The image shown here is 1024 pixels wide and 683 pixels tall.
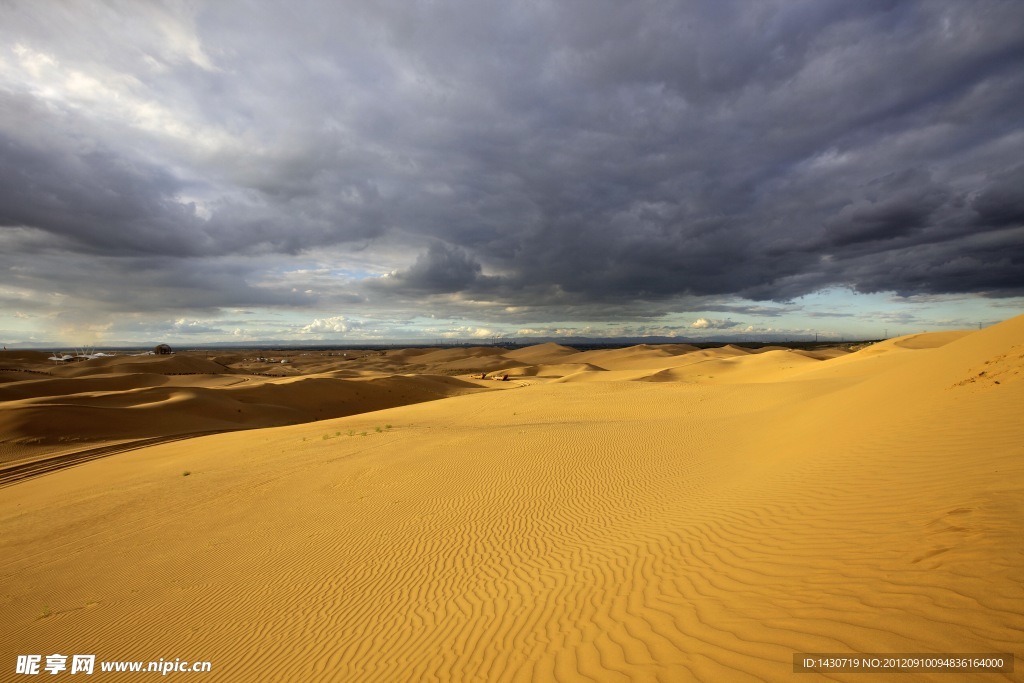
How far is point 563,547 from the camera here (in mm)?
7074

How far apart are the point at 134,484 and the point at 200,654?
9.96m

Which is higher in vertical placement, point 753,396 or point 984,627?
point 984,627

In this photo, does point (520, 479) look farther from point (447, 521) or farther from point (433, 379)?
point (433, 379)

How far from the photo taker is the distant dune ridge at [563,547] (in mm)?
3801

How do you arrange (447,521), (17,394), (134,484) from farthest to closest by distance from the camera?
1. (17,394)
2. (134,484)
3. (447,521)

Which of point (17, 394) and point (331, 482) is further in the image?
point (17, 394)

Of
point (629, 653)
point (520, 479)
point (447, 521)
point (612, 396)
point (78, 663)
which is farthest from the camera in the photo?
point (612, 396)

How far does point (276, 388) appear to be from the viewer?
3556 cm

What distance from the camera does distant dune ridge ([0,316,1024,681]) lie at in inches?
150

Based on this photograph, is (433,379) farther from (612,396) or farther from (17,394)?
(17,394)

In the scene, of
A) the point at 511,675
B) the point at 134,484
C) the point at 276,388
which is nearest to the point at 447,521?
the point at 511,675

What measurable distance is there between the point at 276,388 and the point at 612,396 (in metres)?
25.4

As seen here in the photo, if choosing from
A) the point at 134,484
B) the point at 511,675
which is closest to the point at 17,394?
the point at 134,484

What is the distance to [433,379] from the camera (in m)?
47.7
